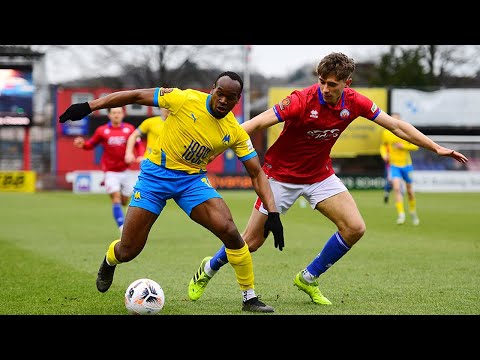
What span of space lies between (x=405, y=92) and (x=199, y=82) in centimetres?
1549

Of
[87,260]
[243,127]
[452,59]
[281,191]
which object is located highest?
[452,59]

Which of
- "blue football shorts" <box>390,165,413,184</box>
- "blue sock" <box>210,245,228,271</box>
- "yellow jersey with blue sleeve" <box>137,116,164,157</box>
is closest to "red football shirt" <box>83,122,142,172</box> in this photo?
"yellow jersey with blue sleeve" <box>137,116,164,157</box>

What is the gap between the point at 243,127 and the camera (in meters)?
7.68

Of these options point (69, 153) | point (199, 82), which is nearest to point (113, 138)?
point (69, 153)

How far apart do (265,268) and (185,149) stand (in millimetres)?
4042

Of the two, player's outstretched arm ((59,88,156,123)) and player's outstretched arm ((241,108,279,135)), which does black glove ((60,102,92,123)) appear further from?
player's outstretched arm ((241,108,279,135))

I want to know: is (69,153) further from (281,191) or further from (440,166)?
(281,191)

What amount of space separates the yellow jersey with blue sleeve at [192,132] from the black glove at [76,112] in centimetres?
60

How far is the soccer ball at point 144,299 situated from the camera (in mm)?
7348

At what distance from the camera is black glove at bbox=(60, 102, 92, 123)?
7227 millimetres

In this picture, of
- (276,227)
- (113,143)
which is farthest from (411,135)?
(113,143)

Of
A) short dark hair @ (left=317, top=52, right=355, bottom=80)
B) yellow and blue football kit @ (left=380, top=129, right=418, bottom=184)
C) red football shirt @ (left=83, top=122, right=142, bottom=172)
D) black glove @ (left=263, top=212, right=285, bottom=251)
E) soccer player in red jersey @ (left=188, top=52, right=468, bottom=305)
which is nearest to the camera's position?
black glove @ (left=263, top=212, right=285, bottom=251)
